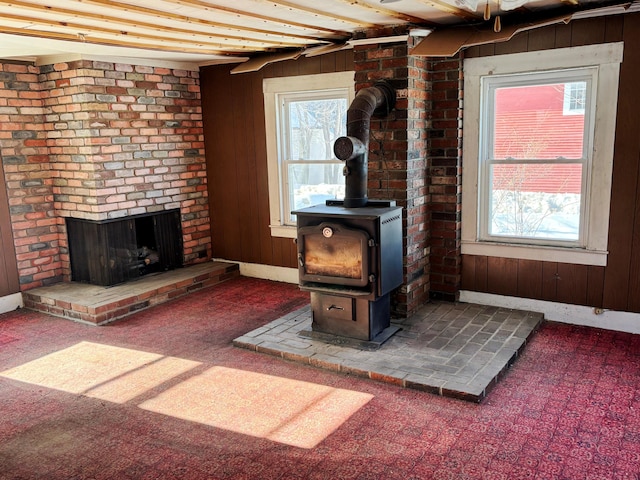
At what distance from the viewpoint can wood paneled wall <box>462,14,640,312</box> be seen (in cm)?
410

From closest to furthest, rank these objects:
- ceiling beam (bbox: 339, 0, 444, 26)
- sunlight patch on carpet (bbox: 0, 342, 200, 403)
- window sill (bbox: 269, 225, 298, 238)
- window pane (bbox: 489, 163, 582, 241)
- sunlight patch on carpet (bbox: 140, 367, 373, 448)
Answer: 1. sunlight patch on carpet (bbox: 140, 367, 373, 448)
2. ceiling beam (bbox: 339, 0, 444, 26)
3. sunlight patch on carpet (bbox: 0, 342, 200, 403)
4. window pane (bbox: 489, 163, 582, 241)
5. window sill (bbox: 269, 225, 298, 238)

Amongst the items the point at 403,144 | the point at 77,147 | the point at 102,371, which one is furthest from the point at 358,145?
the point at 77,147

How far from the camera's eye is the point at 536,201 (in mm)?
4703

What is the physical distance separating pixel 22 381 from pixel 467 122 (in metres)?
4.09

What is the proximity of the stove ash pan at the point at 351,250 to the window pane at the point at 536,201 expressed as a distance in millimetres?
1207

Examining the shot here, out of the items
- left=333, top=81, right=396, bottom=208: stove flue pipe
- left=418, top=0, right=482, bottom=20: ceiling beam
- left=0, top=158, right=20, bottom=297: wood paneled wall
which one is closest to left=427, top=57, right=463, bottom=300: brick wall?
left=418, top=0, right=482, bottom=20: ceiling beam

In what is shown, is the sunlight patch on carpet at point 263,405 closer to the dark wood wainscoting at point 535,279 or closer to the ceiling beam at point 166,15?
the dark wood wainscoting at point 535,279

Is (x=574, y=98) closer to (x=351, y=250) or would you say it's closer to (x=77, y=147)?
(x=351, y=250)

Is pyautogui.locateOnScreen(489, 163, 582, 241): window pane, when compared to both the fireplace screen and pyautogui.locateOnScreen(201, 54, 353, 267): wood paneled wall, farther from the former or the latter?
pyautogui.locateOnScreen(201, 54, 353, 267): wood paneled wall

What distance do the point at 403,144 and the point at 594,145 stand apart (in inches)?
58.5

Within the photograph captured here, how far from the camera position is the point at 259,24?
4.11 m

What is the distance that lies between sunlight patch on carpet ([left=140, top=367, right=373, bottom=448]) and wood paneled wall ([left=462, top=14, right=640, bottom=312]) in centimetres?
214

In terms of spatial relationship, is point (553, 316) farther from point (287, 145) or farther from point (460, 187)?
point (287, 145)

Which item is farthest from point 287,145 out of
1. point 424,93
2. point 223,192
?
point 424,93
